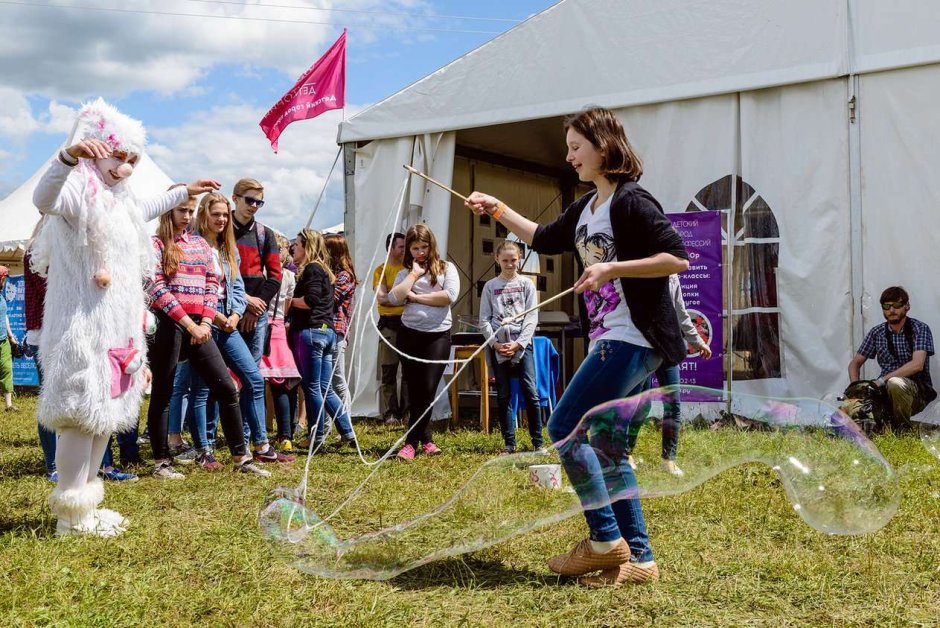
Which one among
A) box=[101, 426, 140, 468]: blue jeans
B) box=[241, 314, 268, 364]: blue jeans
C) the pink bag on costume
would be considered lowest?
box=[101, 426, 140, 468]: blue jeans

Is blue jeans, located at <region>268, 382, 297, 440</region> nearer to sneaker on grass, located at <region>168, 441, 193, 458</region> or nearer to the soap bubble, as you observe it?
sneaker on grass, located at <region>168, 441, 193, 458</region>

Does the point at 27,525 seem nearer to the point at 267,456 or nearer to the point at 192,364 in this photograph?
the point at 192,364

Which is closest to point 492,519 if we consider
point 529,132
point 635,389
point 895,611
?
point 635,389

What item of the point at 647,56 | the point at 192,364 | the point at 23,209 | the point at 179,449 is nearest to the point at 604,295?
the point at 192,364

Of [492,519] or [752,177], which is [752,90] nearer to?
[752,177]

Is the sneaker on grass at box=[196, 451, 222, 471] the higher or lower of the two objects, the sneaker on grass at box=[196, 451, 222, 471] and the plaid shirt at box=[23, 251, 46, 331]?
A: the lower

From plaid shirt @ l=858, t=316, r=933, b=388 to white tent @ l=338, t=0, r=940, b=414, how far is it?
Result: 23 cm

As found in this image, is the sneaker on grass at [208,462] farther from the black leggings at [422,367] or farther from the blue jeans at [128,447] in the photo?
the black leggings at [422,367]

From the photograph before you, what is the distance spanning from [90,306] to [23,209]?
11772mm

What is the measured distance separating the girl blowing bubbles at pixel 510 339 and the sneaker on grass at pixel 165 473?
2.19 m

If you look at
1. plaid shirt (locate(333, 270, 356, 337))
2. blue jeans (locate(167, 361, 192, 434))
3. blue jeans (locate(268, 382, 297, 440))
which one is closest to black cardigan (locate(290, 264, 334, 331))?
plaid shirt (locate(333, 270, 356, 337))

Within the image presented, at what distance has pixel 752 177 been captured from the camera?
23.8 feet

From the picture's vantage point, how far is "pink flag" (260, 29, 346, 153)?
9008 millimetres

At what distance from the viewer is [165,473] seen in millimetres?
5203
